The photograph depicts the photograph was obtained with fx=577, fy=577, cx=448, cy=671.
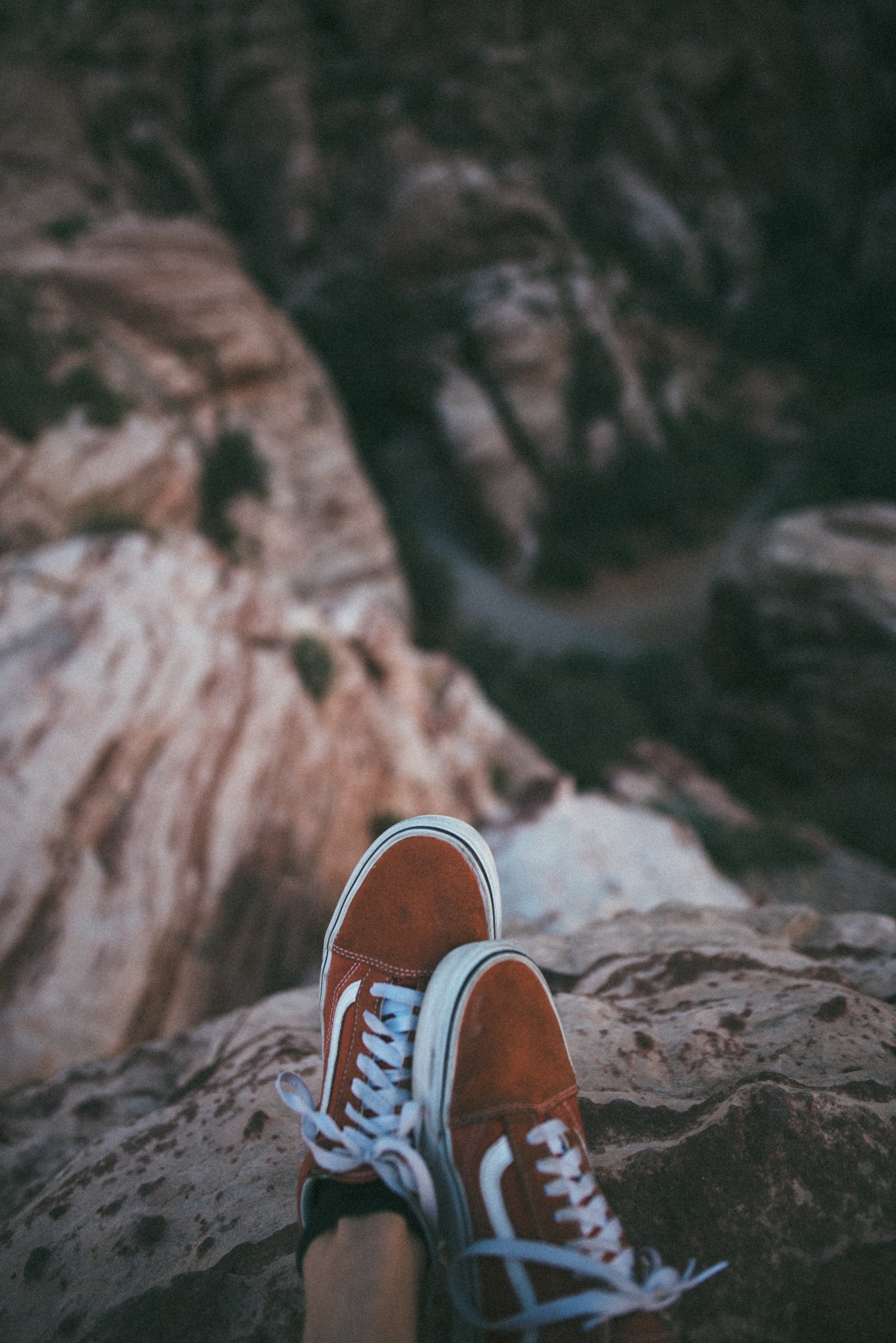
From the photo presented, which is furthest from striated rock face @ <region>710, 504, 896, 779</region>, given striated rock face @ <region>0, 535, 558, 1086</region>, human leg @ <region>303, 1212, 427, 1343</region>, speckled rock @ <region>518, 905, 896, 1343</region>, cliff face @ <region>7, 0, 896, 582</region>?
human leg @ <region>303, 1212, 427, 1343</region>

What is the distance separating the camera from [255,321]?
356 inches

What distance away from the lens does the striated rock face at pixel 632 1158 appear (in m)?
1.03

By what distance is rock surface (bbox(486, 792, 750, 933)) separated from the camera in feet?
10.3

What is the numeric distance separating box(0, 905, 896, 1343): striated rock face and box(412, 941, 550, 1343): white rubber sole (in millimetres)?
312

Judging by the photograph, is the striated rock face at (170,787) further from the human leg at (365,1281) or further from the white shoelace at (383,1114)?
the human leg at (365,1281)

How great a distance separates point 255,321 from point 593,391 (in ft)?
24.0

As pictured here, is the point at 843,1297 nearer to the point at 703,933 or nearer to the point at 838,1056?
the point at 838,1056

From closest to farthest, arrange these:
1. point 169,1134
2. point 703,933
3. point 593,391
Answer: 1. point 169,1134
2. point 703,933
3. point 593,391

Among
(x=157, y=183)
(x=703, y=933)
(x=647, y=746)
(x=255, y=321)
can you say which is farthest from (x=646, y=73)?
(x=703, y=933)

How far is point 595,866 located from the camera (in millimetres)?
3516

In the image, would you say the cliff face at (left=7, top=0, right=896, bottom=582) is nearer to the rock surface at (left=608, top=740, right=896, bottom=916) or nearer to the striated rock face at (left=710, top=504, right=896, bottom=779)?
the striated rock face at (left=710, top=504, right=896, bottom=779)

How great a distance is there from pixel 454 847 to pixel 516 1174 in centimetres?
74

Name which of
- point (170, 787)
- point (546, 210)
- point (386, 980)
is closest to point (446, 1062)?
point (386, 980)

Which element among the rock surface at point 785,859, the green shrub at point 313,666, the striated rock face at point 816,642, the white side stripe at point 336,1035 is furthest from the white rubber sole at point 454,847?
the striated rock face at point 816,642
